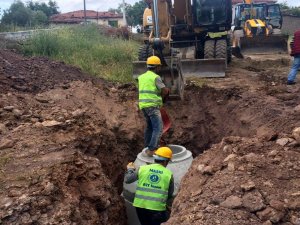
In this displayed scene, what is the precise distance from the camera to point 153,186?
5281 millimetres

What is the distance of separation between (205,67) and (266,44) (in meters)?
5.76

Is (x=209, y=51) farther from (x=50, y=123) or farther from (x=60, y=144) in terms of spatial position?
(x=60, y=144)

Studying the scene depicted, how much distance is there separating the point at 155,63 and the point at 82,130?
69.8 inches

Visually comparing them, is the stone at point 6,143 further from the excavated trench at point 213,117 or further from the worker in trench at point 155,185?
the excavated trench at point 213,117

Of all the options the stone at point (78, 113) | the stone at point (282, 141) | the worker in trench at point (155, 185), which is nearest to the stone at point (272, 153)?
the stone at point (282, 141)

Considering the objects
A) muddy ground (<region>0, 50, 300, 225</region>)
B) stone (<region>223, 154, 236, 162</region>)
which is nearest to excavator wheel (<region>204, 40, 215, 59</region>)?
muddy ground (<region>0, 50, 300, 225</region>)

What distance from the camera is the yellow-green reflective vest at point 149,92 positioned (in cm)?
667

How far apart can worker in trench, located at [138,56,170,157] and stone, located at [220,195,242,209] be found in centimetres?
298

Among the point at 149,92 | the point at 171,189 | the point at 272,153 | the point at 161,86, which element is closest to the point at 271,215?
the point at 272,153

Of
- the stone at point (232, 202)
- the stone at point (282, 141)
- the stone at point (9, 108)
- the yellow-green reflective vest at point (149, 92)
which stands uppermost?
the yellow-green reflective vest at point (149, 92)

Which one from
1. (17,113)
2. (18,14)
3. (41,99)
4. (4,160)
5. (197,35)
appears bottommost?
(4,160)

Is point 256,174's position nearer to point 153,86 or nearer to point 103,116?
point 153,86

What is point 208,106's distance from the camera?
9375mm

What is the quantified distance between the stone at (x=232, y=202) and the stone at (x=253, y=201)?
0.16ft
